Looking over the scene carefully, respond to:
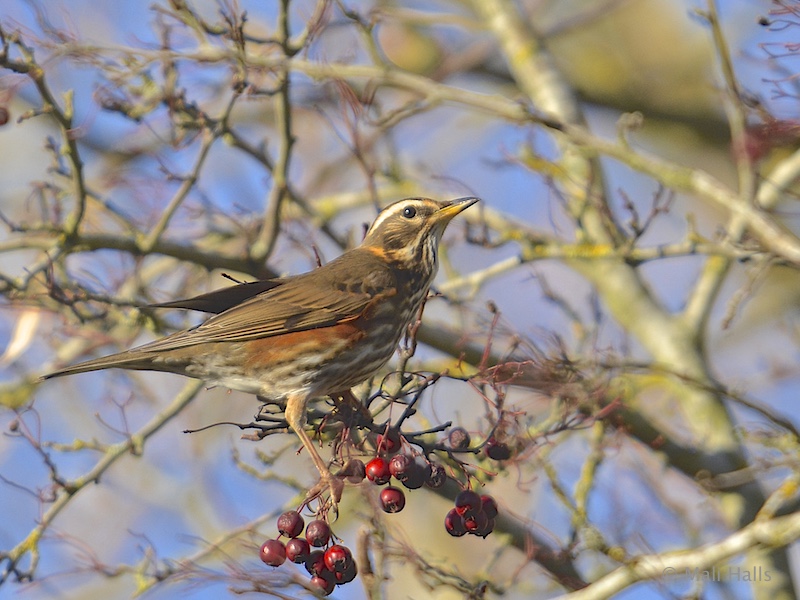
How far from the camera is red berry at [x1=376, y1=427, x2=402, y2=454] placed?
364 centimetres

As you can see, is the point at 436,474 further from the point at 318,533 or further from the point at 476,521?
the point at 318,533

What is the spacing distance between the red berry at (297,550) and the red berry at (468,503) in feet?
1.88

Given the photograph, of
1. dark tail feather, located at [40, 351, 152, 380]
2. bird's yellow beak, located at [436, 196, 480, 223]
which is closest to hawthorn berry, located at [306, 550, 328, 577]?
dark tail feather, located at [40, 351, 152, 380]

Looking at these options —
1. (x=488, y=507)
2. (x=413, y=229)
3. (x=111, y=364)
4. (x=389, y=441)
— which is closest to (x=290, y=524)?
(x=389, y=441)

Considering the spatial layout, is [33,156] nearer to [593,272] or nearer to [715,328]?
[593,272]

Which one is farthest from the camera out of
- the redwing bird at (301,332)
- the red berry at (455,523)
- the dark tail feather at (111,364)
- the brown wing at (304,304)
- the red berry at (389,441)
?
the brown wing at (304,304)

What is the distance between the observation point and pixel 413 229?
5.80m

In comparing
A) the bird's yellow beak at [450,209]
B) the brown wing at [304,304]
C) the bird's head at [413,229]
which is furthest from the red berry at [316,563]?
the bird's yellow beak at [450,209]

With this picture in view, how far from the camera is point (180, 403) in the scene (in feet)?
19.2

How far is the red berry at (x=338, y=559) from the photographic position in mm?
3543

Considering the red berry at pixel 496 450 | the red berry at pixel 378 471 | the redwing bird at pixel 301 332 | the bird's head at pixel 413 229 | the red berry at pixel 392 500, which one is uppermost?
the bird's head at pixel 413 229

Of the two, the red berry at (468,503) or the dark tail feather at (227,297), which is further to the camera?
the dark tail feather at (227,297)

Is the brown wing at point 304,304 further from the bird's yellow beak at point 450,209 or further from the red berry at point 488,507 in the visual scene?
the red berry at point 488,507

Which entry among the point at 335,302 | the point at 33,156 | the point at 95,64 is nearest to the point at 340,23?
the point at 95,64
